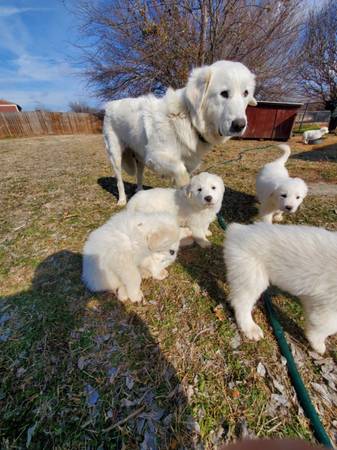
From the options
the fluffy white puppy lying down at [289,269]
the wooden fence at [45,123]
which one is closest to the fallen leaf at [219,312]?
the fluffy white puppy lying down at [289,269]

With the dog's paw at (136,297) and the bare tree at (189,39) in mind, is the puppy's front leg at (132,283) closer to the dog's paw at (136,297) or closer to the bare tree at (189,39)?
the dog's paw at (136,297)

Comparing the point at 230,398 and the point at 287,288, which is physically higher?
the point at 287,288

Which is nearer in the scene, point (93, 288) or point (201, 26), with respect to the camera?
point (93, 288)

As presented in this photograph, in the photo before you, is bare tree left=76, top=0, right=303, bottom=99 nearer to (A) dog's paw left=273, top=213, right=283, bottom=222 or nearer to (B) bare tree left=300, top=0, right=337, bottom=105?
(B) bare tree left=300, top=0, right=337, bottom=105

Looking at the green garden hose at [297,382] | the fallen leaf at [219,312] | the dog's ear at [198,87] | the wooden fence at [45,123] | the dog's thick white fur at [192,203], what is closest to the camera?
the green garden hose at [297,382]

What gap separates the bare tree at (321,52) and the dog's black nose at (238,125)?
2189 cm

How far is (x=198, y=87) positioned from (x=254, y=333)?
275 cm

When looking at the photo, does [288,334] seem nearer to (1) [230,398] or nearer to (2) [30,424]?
(1) [230,398]

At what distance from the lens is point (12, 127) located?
18.1 metres

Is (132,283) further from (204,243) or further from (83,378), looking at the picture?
(204,243)

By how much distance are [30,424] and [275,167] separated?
4225 millimetres

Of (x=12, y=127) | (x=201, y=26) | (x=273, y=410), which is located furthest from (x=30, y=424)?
(x=12, y=127)

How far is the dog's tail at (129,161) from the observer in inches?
171

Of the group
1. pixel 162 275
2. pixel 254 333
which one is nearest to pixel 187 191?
pixel 162 275
